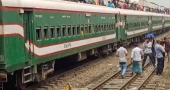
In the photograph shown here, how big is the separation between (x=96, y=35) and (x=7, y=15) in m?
11.1

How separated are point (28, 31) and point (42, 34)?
1347 millimetres

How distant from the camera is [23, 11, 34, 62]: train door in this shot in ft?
38.3

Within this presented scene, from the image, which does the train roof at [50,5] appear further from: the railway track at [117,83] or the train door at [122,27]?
the train door at [122,27]

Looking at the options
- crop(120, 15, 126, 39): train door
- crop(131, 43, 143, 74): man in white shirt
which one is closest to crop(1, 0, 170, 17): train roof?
crop(131, 43, 143, 74): man in white shirt

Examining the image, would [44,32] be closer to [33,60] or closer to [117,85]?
[33,60]

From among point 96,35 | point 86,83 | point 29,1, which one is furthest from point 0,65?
point 96,35

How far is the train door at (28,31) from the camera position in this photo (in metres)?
11.7

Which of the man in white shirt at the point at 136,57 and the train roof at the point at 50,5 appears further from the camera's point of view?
the man in white shirt at the point at 136,57

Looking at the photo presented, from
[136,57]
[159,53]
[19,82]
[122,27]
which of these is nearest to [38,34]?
[19,82]

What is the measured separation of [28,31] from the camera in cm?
1184

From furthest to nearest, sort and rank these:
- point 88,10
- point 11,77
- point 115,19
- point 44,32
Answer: point 115,19 < point 88,10 < point 44,32 < point 11,77

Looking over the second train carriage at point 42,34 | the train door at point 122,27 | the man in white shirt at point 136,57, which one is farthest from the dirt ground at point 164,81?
the train door at point 122,27

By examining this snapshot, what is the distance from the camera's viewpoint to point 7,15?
34.3 ft

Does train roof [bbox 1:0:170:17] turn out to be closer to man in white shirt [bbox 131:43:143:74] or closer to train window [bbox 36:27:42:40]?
train window [bbox 36:27:42:40]
